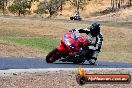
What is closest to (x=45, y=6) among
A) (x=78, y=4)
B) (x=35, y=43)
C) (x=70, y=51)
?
(x=78, y=4)

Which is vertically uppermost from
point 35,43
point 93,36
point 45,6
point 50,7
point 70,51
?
point 93,36

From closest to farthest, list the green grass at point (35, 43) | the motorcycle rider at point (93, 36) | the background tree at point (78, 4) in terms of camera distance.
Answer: the motorcycle rider at point (93, 36) → the green grass at point (35, 43) → the background tree at point (78, 4)

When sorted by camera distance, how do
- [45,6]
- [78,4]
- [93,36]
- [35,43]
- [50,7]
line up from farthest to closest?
1. [78,4]
2. [50,7]
3. [45,6]
4. [35,43]
5. [93,36]

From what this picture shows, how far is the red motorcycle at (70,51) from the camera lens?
17.9m

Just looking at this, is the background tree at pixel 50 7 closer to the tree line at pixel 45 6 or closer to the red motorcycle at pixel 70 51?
the tree line at pixel 45 6

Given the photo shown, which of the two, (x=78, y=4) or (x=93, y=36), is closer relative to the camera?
(x=93, y=36)

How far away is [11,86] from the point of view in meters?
12.5

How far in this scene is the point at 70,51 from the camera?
1792 cm

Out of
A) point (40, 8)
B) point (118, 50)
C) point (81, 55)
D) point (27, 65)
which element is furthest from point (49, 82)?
point (40, 8)

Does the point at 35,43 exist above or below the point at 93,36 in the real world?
below

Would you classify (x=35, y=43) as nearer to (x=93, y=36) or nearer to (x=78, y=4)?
(x=93, y=36)

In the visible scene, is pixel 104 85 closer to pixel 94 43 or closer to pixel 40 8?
pixel 94 43

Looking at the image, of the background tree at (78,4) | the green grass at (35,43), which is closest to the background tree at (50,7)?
the background tree at (78,4)

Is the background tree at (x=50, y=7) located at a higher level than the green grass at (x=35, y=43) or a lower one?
lower
